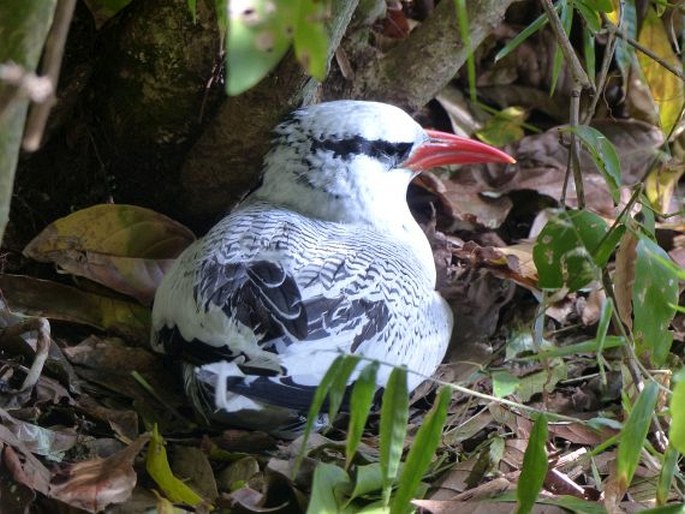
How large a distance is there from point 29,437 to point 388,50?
1890 millimetres

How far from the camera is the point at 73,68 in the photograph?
2992 millimetres

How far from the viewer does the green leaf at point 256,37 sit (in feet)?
3.67

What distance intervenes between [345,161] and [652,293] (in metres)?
1.17

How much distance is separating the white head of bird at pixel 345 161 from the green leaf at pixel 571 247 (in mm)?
811

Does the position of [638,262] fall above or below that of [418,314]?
above

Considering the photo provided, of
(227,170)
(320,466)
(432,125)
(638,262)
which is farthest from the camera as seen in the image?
(432,125)

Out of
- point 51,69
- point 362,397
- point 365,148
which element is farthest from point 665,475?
point 365,148

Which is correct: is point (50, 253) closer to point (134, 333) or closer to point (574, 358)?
point (134, 333)

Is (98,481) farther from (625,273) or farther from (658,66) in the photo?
(658,66)

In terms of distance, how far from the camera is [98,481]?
2.10 m

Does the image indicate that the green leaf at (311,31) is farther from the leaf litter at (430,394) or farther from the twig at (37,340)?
the twig at (37,340)

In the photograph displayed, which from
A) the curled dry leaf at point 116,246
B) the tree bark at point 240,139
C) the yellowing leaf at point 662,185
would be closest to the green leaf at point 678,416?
the tree bark at point 240,139

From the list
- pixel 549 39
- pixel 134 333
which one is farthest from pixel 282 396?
pixel 549 39

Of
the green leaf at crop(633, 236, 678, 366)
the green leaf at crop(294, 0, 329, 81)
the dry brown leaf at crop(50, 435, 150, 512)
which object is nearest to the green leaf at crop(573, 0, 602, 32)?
the green leaf at crop(633, 236, 678, 366)
